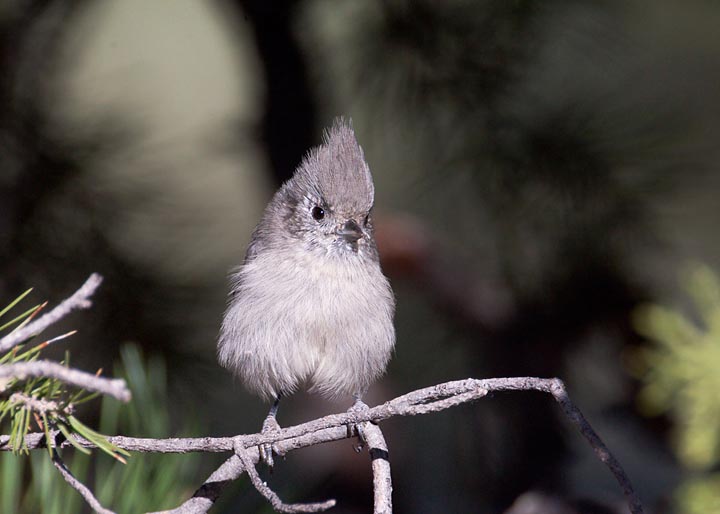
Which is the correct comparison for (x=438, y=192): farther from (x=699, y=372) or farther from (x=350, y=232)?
(x=699, y=372)

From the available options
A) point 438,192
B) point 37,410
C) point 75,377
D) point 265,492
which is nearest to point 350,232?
point 438,192

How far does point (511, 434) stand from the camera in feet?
8.40

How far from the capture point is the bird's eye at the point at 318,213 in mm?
2150

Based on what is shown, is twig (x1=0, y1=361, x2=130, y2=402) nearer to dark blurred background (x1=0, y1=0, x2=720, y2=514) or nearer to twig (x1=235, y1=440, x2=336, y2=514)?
twig (x1=235, y1=440, x2=336, y2=514)

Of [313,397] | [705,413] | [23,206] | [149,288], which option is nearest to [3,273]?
[23,206]

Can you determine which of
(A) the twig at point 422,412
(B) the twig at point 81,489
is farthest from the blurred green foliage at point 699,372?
(B) the twig at point 81,489

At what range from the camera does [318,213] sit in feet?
7.09

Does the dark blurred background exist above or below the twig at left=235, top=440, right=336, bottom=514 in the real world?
above

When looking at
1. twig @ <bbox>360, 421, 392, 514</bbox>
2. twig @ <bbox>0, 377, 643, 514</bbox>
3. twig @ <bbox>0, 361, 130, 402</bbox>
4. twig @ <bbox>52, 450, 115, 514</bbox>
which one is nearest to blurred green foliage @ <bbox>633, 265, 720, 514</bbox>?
twig @ <bbox>0, 377, 643, 514</bbox>

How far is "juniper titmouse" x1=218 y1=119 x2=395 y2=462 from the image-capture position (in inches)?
77.7

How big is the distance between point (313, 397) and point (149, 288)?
3.76ft

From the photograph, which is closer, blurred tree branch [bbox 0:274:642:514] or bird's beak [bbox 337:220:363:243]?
blurred tree branch [bbox 0:274:642:514]

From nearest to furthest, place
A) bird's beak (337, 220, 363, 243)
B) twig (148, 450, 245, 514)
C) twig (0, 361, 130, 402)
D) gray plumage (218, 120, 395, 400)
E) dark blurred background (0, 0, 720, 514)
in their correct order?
twig (0, 361, 130, 402) < twig (148, 450, 245, 514) < gray plumage (218, 120, 395, 400) < bird's beak (337, 220, 363, 243) < dark blurred background (0, 0, 720, 514)

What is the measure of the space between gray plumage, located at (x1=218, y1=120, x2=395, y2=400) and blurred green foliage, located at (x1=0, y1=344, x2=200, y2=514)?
0.31 m
